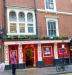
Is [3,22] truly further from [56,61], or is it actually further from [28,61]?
[56,61]

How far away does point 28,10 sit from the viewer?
109ft

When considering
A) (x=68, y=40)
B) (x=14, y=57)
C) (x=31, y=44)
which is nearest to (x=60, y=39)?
(x=68, y=40)

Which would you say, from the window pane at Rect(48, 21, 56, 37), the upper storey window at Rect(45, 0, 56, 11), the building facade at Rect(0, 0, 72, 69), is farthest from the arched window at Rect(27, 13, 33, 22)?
the window pane at Rect(48, 21, 56, 37)

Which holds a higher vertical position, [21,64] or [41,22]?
[41,22]

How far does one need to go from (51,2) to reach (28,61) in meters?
7.20

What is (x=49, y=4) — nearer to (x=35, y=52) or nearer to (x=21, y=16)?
(x=21, y=16)

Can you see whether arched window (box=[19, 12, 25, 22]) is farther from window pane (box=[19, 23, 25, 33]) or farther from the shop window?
the shop window

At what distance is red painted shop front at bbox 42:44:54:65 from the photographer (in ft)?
110

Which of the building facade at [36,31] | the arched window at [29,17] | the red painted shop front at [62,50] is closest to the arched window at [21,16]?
the building facade at [36,31]

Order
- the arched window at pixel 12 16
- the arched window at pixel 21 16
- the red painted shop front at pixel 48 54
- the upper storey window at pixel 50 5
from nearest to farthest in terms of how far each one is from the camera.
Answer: the arched window at pixel 12 16 < the arched window at pixel 21 16 < the red painted shop front at pixel 48 54 < the upper storey window at pixel 50 5

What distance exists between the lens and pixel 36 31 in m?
33.3

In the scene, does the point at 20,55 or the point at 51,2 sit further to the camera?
the point at 51,2

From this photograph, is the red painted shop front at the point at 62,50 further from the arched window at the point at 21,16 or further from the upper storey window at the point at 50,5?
the arched window at the point at 21,16

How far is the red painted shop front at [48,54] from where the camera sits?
110 ft
